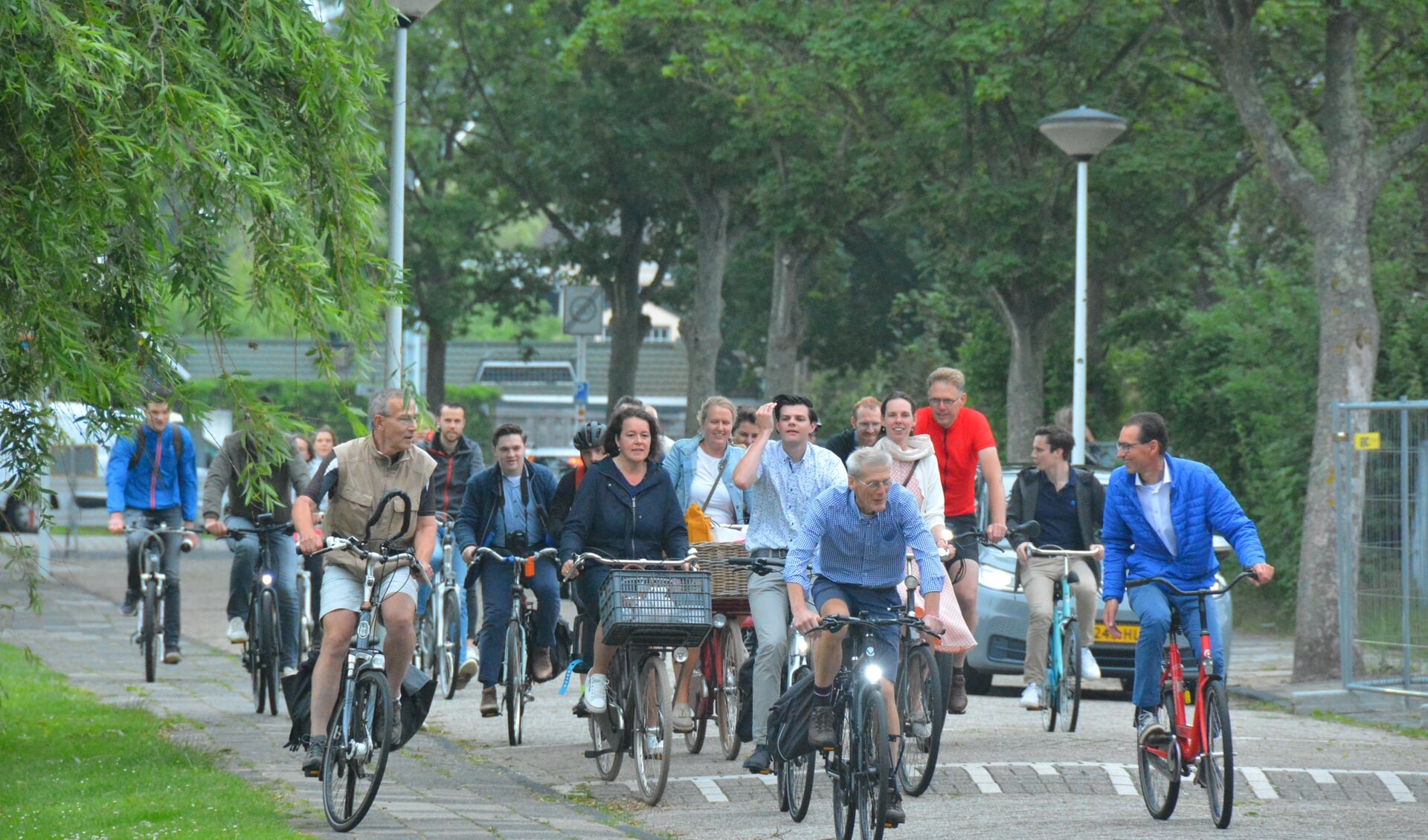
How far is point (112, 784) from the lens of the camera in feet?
30.7

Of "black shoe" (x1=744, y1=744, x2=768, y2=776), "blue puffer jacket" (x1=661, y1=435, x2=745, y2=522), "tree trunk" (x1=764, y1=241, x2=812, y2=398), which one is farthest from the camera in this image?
"tree trunk" (x1=764, y1=241, x2=812, y2=398)

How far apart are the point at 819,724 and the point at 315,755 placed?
86.0 inches

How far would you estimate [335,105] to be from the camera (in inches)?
369

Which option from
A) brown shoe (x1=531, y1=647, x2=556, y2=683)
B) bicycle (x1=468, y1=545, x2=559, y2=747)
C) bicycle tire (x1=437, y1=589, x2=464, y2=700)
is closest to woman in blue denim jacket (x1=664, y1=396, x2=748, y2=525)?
bicycle (x1=468, y1=545, x2=559, y2=747)

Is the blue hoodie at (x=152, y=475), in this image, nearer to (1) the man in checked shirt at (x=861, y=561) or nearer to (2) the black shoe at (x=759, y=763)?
(2) the black shoe at (x=759, y=763)

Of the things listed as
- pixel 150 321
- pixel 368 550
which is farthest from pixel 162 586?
pixel 368 550

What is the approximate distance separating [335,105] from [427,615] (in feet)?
17.0

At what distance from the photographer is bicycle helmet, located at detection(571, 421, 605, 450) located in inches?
444

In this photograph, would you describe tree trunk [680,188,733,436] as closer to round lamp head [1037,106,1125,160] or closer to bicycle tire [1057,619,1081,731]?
round lamp head [1037,106,1125,160]

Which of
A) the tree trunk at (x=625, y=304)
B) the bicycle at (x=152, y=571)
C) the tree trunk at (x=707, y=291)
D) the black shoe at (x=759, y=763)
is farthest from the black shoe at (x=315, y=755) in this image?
the tree trunk at (x=625, y=304)

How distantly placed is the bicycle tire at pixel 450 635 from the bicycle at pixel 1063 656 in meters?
3.99

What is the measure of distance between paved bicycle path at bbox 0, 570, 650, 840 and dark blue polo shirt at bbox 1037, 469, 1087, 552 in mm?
3827

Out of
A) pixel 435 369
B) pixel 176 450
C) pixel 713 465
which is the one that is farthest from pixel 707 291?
pixel 713 465

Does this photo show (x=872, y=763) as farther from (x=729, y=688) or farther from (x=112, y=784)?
(x=112, y=784)
